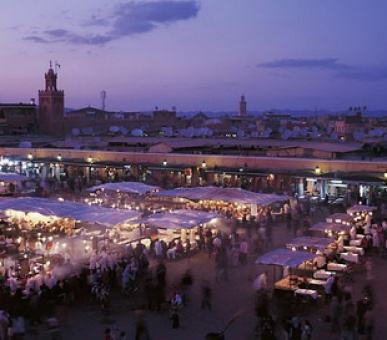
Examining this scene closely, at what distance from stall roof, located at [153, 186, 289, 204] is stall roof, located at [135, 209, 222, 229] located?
2.39m

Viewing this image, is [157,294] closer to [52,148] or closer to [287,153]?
[287,153]

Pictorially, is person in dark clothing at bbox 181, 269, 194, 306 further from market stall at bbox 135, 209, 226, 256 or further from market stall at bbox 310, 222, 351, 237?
market stall at bbox 310, 222, 351, 237

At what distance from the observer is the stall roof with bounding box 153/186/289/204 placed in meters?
19.0

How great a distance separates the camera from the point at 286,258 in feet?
39.3

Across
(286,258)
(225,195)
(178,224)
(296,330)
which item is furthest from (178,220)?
(296,330)

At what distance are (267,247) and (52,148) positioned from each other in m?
19.7

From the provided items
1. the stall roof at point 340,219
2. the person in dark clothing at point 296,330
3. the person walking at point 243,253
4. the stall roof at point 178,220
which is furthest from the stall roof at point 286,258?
the stall roof at point 340,219

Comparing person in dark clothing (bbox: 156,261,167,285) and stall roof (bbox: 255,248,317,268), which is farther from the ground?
stall roof (bbox: 255,248,317,268)

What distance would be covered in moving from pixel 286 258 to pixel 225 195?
7.49 metres

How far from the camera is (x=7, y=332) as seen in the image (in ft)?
31.9

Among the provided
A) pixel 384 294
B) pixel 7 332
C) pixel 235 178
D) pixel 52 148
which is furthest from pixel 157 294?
pixel 52 148

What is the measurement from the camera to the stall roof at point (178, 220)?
15.5 m

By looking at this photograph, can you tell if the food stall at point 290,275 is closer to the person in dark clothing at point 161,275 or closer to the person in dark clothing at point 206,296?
the person in dark clothing at point 206,296

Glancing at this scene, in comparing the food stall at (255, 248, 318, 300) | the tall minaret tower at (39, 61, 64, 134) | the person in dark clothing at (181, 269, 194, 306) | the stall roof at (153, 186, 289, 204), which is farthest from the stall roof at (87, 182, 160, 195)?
the tall minaret tower at (39, 61, 64, 134)
